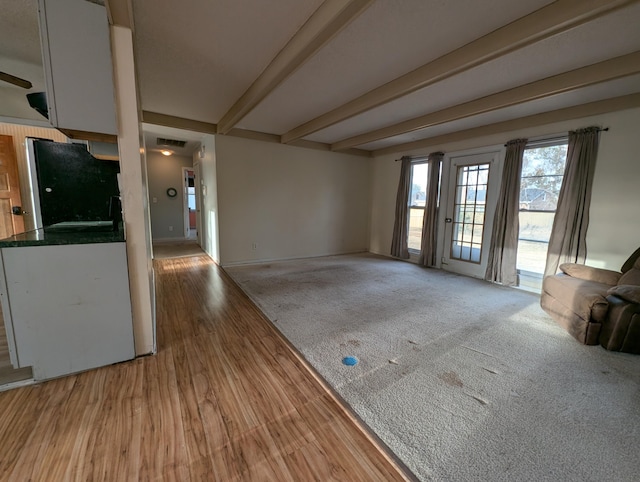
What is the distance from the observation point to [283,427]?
4.69ft

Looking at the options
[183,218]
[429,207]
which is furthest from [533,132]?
[183,218]

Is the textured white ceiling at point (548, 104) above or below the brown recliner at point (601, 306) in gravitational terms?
above

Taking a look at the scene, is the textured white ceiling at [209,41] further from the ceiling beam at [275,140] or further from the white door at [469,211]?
the white door at [469,211]

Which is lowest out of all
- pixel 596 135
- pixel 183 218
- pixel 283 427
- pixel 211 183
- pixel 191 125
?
pixel 283 427

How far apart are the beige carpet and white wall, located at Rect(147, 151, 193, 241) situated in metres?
5.13

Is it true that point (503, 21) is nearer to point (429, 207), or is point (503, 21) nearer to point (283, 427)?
point (283, 427)

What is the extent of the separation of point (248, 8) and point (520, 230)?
14.6 ft

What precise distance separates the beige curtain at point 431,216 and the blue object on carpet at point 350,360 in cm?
361

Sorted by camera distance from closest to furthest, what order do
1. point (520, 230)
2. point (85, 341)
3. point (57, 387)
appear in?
point (57, 387) < point (85, 341) < point (520, 230)

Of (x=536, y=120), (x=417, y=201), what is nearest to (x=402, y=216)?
(x=417, y=201)

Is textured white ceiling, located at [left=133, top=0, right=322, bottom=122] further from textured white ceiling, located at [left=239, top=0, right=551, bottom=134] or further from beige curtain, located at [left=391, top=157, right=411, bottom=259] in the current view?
beige curtain, located at [left=391, top=157, right=411, bottom=259]

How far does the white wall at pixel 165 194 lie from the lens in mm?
6973

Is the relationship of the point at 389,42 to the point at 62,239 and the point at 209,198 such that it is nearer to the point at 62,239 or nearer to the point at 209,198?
the point at 62,239

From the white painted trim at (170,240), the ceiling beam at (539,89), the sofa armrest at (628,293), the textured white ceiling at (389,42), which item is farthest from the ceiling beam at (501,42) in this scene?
the white painted trim at (170,240)
